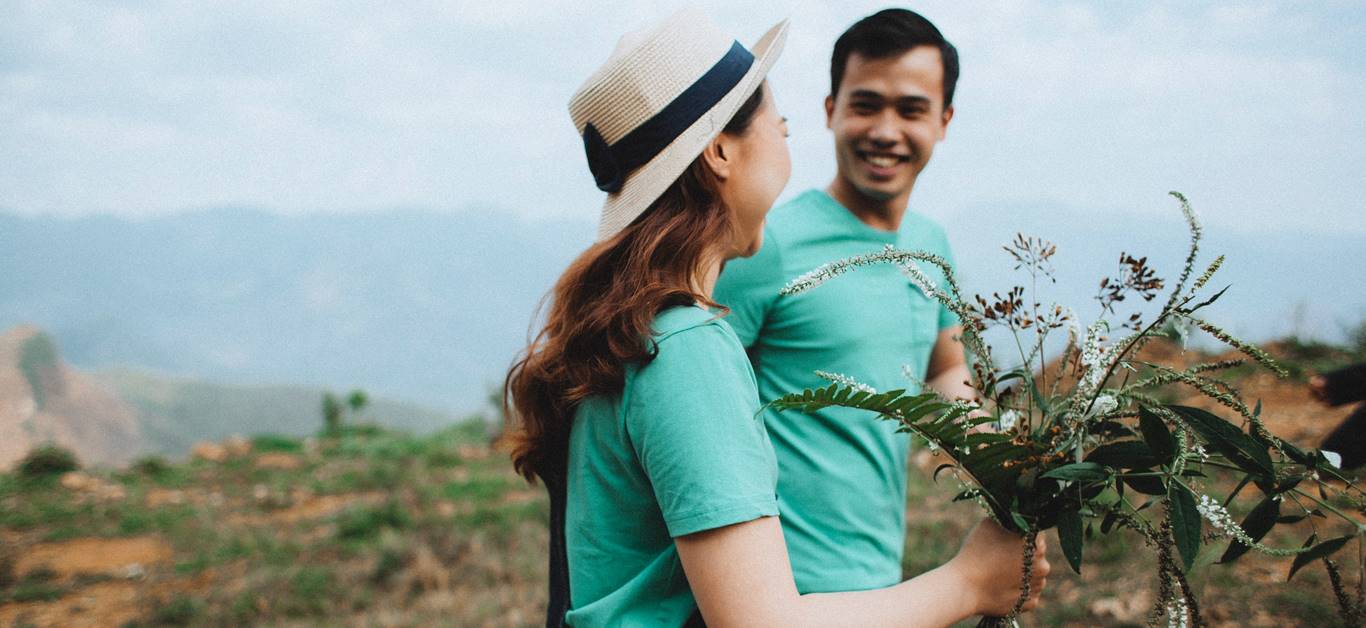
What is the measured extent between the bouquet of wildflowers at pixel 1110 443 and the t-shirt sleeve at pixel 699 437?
0.09 metres

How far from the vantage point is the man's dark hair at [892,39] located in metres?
2.56

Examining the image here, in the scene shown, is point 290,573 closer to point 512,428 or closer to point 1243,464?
point 512,428

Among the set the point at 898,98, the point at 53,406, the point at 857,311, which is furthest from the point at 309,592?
the point at 53,406

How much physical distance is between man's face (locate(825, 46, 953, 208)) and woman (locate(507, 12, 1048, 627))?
3.07ft

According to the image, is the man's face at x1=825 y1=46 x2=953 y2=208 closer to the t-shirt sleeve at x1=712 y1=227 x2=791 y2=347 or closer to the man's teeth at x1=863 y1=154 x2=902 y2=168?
the man's teeth at x1=863 y1=154 x2=902 y2=168

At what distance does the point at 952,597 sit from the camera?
4.48ft

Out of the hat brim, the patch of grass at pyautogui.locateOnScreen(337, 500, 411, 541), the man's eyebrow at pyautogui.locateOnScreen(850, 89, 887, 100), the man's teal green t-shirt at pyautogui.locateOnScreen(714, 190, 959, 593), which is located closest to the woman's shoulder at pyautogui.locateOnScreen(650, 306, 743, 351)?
the hat brim

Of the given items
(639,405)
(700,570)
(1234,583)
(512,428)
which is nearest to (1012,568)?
(700,570)

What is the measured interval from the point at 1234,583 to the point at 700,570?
14.2 ft

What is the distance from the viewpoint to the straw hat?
1.46 meters

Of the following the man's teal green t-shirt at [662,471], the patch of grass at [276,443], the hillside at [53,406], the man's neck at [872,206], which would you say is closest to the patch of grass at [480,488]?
the patch of grass at [276,443]

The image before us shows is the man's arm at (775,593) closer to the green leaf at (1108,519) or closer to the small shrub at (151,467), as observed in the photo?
the green leaf at (1108,519)

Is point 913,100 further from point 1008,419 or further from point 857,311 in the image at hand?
point 1008,419

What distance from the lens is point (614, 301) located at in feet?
4.44
